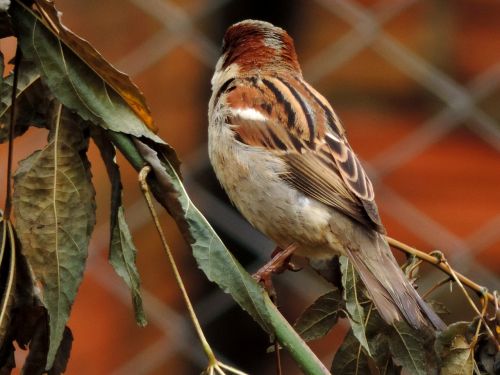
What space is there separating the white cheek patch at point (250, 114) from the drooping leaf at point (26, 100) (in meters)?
0.67

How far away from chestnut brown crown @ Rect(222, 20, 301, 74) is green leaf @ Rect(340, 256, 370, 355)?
591 mm

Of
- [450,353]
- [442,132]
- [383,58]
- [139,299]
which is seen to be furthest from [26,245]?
[383,58]

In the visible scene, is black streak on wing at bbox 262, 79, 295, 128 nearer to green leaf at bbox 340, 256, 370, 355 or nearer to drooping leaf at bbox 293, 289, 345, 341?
green leaf at bbox 340, 256, 370, 355

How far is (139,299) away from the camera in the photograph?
1208 millimetres

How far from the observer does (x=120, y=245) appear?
122 centimetres

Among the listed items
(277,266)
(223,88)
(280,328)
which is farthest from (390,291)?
(223,88)

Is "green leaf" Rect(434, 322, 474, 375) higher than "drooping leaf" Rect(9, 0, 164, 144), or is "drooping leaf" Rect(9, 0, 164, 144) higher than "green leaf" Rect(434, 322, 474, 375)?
"drooping leaf" Rect(9, 0, 164, 144)

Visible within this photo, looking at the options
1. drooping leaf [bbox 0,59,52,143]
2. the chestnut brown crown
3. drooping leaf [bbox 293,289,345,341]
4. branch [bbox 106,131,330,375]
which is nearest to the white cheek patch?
the chestnut brown crown

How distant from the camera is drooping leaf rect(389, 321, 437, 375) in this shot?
1.44 m

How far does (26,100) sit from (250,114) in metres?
0.69

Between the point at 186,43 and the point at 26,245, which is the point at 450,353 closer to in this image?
the point at 26,245

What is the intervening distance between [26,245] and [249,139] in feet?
2.55

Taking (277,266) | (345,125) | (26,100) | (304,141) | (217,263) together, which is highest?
(26,100)

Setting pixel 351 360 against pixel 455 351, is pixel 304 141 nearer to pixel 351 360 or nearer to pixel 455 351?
pixel 351 360
